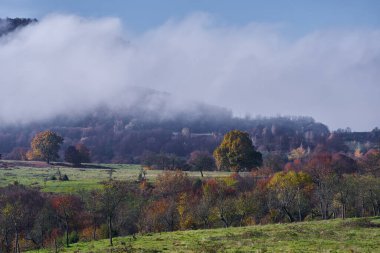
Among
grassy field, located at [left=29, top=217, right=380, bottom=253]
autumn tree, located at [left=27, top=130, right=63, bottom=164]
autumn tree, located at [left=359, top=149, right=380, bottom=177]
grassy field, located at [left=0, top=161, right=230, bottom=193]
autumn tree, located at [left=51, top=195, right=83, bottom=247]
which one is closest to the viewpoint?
grassy field, located at [left=29, top=217, right=380, bottom=253]


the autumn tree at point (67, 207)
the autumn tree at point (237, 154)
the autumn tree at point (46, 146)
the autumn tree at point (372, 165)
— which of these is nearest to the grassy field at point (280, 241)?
the autumn tree at point (67, 207)

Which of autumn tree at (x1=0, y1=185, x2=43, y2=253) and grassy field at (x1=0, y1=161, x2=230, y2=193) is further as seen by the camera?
grassy field at (x1=0, y1=161, x2=230, y2=193)

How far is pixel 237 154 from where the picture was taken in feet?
425

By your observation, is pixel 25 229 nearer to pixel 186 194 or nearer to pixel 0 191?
pixel 0 191

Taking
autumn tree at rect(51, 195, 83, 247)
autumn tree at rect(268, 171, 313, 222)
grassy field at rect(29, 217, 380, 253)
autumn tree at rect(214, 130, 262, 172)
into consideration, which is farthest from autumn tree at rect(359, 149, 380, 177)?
autumn tree at rect(51, 195, 83, 247)

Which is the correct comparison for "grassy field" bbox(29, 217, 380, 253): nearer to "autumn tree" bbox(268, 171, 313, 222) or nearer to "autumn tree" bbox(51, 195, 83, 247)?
"autumn tree" bbox(268, 171, 313, 222)

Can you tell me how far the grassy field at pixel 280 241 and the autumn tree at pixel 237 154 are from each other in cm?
7037

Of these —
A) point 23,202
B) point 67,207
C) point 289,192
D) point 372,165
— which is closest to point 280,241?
point 289,192

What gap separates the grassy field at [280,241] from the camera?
3912 cm

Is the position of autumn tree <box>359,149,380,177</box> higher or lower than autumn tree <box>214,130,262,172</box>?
lower

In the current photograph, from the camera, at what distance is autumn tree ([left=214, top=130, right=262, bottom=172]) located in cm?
12925

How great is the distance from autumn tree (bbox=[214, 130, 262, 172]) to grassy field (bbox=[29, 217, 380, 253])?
2771 inches

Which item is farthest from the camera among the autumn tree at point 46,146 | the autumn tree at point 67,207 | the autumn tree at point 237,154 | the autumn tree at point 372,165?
the autumn tree at point 46,146

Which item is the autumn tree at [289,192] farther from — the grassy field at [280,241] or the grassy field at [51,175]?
the grassy field at [280,241]
